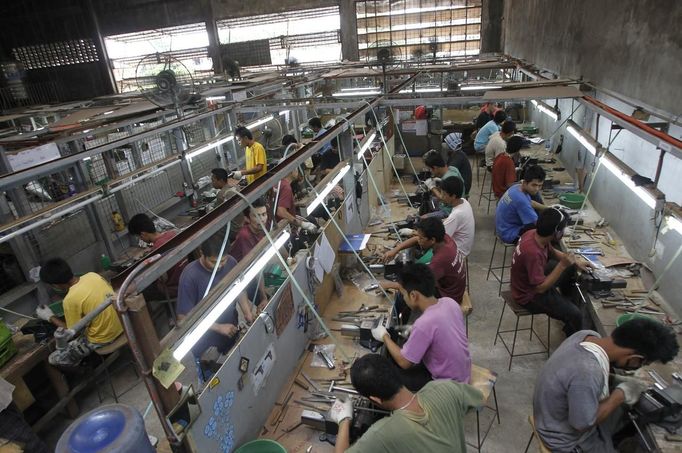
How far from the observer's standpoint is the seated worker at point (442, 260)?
3854mm

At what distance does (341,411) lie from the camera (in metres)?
2.55

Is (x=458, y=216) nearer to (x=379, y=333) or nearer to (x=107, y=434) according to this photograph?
(x=379, y=333)

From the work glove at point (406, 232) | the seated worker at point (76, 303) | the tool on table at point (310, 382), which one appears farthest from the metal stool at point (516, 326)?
the seated worker at point (76, 303)

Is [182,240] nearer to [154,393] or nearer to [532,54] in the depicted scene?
[154,393]

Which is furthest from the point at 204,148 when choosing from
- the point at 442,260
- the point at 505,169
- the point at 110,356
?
the point at 505,169

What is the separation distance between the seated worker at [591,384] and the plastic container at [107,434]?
2.46 m

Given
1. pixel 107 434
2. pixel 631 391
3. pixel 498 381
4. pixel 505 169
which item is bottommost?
pixel 498 381

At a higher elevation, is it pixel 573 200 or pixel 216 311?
pixel 216 311

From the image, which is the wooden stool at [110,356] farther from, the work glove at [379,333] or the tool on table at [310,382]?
the work glove at [379,333]

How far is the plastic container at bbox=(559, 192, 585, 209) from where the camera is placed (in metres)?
6.00

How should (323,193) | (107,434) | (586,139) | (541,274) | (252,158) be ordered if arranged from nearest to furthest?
(107,434) < (323,193) < (541,274) < (586,139) < (252,158)

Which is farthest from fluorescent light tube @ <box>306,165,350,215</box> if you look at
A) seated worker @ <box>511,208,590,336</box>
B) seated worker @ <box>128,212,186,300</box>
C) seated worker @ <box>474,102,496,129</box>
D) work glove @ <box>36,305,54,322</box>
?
seated worker @ <box>474,102,496,129</box>

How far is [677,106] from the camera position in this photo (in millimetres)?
3820

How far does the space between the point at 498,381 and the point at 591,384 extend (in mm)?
1944
